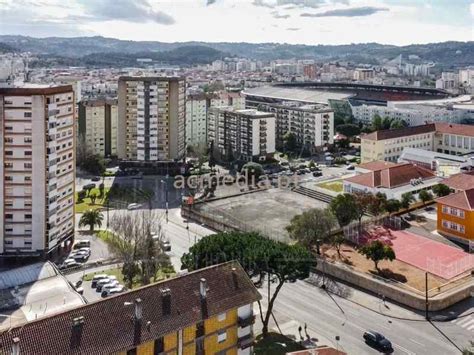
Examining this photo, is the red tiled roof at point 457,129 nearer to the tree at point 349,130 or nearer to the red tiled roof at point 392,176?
the tree at point 349,130

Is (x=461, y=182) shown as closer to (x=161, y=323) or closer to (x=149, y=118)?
(x=161, y=323)

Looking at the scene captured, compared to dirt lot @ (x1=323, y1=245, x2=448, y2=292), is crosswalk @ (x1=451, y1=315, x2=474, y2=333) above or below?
below

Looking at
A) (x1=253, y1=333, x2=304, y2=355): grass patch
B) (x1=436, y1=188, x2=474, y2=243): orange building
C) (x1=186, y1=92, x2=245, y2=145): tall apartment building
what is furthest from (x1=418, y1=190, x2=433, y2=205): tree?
(x1=186, y1=92, x2=245, y2=145): tall apartment building

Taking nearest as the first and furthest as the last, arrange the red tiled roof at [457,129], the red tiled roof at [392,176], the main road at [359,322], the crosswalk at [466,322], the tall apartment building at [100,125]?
the main road at [359,322], the crosswalk at [466,322], the red tiled roof at [392,176], the red tiled roof at [457,129], the tall apartment building at [100,125]

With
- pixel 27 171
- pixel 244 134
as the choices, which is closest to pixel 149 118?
pixel 244 134

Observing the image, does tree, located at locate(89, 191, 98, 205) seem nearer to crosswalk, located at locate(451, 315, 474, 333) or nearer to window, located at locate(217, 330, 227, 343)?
window, located at locate(217, 330, 227, 343)

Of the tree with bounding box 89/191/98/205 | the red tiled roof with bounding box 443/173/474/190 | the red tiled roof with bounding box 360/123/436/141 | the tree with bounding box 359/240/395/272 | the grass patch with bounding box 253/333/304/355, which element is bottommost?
the grass patch with bounding box 253/333/304/355

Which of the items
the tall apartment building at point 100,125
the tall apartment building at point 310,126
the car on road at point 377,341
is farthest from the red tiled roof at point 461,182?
the tall apartment building at point 100,125
